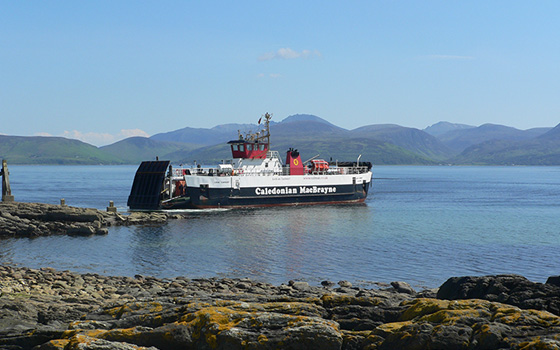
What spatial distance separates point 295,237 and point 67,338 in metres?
28.5

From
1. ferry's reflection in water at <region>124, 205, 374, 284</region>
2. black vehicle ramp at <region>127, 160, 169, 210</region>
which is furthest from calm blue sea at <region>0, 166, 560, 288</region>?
black vehicle ramp at <region>127, 160, 169, 210</region>

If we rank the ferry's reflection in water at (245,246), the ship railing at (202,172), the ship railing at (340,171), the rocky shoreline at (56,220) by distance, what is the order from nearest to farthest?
the ferry's reflection in water at (245,246) < the rocky shoreline at (56,220) < the ship railing at (202,172) < the ship railing at (340,171)

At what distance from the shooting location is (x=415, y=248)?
1325 inches

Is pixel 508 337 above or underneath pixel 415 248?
above

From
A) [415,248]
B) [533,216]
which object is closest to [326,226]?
[415,248]

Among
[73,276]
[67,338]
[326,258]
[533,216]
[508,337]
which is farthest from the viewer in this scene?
[533,216]

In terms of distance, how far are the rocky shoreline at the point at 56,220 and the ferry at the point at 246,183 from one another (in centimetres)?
649

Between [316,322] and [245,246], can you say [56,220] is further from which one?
[316,322]

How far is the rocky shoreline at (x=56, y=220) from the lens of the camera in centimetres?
3853

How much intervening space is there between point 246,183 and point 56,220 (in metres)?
19.4

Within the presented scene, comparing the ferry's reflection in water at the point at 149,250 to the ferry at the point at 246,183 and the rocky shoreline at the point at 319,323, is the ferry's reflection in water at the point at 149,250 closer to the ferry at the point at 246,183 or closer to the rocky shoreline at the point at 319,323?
the ferry at the point at 246,183

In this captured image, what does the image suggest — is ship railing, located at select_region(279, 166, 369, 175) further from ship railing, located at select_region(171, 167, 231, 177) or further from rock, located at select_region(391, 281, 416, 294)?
rock, located at select_region(391, 281, 416, 294)

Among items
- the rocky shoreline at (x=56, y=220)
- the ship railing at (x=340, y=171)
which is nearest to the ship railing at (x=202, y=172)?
the ship railing at (x=340, y=171)

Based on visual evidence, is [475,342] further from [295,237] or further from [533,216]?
[533,216]
